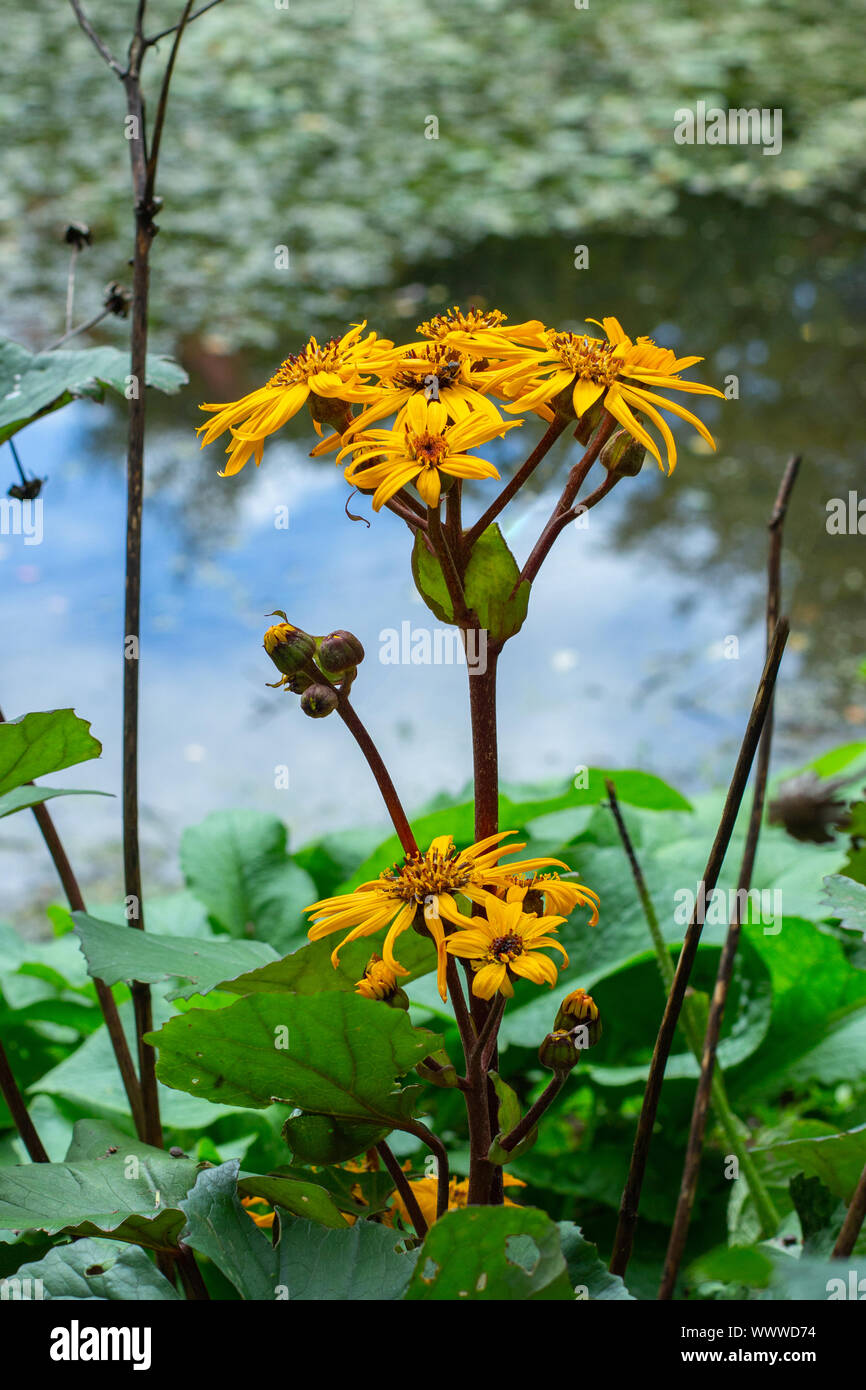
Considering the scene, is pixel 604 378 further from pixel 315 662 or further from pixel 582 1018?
pixel 582 1018

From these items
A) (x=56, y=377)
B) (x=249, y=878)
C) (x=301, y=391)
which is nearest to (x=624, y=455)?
(x=301, y=391)

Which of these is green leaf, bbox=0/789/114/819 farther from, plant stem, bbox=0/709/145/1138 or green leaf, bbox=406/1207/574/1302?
green leaf, bbox=406/1207/574/1302

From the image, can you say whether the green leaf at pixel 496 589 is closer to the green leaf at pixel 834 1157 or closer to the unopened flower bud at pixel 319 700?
the unopened flower bud at pixel 319 700

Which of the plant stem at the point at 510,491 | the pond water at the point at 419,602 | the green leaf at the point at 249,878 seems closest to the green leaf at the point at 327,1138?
the plant stem at the point at 510,491

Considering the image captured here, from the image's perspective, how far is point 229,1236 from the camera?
2.13 feet

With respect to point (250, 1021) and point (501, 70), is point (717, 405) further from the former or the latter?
point (250, 1021)

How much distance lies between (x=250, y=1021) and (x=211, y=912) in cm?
84

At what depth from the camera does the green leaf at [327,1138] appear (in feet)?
2.14

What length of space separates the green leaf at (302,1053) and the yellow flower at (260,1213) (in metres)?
0.16

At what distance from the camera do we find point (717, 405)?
4.85 m

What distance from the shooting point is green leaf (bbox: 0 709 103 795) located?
70cm

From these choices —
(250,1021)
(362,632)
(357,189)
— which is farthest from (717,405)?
(250,1021)

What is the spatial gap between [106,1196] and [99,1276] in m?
0.06

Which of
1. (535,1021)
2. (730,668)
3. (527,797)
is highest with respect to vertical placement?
(730,668)
